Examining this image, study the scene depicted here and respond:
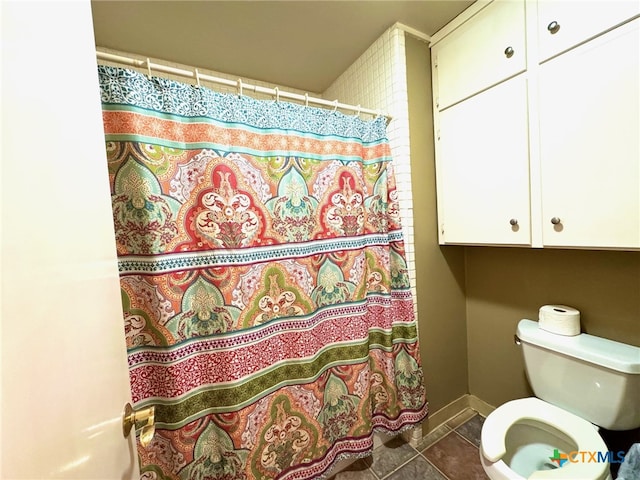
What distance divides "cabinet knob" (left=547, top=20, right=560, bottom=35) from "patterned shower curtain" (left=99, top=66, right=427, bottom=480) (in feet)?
2.27

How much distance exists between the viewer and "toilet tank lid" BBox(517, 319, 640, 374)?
3.07ft

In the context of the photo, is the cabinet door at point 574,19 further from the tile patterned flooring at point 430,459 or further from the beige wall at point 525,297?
the tile patterned flooring at point 430,459

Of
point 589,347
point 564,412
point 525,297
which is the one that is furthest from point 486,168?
point 564,412

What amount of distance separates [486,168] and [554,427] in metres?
1.16

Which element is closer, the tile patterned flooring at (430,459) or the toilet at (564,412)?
the toilet at (564,412)

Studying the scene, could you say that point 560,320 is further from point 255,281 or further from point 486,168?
point 255,281

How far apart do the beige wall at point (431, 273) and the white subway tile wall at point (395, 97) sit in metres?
0.05

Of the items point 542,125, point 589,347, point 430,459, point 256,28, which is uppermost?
point 256,28

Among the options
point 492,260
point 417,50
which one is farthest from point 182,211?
point 492,260

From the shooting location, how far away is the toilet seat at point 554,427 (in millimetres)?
829

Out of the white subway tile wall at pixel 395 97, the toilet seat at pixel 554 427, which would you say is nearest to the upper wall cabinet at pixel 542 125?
the white subway tile wall at pixel 395 97

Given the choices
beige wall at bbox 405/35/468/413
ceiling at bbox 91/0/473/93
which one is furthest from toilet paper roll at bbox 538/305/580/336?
ceiling at bbox 91/0/473/93

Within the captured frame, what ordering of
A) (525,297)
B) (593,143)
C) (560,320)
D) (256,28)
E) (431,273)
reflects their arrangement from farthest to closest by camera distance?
1. (431,273)
2. (525,297)
3. (256,28)
4. (560,320)
5. (593,143)

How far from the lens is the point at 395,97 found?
51.6 inches
